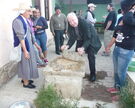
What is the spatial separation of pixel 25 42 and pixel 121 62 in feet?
6.23

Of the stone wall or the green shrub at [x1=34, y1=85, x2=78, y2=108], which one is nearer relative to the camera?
the green shrub at [x1=34, y1=85, x2=78, y2=108]

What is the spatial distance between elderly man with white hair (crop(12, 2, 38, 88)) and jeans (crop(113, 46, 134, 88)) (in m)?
1.69

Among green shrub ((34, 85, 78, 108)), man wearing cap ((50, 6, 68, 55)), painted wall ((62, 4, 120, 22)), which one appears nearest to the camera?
green shrub ((34, 85, 78, 108))

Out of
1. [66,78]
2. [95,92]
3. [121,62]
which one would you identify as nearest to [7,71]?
[66,78]

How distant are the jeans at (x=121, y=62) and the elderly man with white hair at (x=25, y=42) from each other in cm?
169

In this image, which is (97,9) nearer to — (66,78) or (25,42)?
(25,42)

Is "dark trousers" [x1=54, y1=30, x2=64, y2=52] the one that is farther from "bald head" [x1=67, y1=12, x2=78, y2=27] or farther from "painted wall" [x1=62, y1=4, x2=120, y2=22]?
"painted wall" [x1=62, y1=4, x2=120, y2=22]

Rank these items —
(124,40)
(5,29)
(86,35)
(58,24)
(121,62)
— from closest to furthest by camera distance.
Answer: (124,40) < (121,62) < (86,35) < (5,29) < (58,24)


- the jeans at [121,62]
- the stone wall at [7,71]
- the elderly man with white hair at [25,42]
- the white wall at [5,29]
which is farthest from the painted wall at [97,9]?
the jeans at [121,62]

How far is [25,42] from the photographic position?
421 cm

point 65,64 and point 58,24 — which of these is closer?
point 65,64

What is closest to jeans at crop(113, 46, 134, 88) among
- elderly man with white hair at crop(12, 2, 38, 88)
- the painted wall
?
elderly man with white hair at crop(12, 2, 38, 88)

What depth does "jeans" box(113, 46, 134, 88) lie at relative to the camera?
384cm

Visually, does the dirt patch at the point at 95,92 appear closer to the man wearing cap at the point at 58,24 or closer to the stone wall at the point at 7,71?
the stone wall at the point at 7,71
